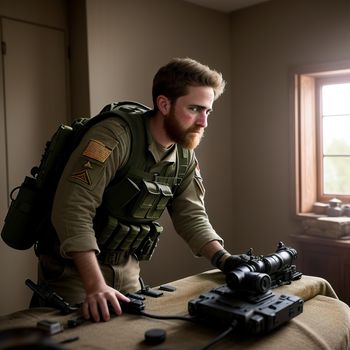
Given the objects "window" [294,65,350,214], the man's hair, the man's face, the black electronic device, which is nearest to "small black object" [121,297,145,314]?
the black electronic device

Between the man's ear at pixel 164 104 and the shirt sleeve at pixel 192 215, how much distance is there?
0.28m

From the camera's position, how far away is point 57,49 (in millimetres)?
2895

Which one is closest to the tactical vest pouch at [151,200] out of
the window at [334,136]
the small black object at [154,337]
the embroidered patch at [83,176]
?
the embroidered patch at [83,176]

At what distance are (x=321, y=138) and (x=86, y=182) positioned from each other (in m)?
2.41

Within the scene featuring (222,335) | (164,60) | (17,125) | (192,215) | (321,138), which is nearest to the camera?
(222,335)

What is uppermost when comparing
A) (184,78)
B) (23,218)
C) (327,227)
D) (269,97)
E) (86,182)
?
(269,97)

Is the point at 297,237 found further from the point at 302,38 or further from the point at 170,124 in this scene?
the point at 170,124

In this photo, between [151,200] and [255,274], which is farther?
[151,200]

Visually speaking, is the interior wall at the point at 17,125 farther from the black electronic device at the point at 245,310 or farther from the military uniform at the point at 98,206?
the black electronic device at the point at 245,310

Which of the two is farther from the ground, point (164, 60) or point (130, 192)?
point (164, 60)

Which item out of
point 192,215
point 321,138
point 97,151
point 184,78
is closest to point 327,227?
point 321,138

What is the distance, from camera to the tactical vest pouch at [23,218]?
1.65m

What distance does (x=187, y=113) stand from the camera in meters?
1.74

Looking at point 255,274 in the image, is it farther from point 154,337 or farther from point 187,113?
point 187,113
